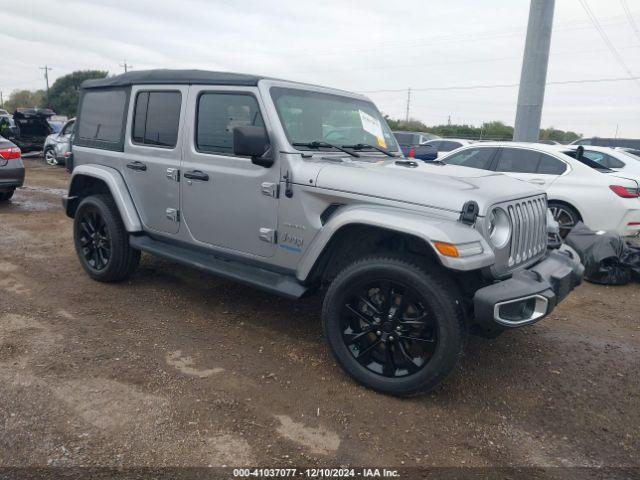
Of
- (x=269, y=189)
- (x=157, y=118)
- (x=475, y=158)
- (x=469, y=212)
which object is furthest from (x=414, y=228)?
(x=475, y=158)

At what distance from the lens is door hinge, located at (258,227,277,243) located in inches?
147

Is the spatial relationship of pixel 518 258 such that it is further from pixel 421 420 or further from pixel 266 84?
pixel 266 84

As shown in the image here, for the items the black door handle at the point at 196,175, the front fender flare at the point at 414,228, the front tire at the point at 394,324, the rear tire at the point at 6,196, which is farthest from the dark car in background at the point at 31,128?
the front tire at the point at 394,324

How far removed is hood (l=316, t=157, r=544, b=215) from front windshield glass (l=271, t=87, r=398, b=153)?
0.38 meters

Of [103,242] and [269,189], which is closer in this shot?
[269,189]

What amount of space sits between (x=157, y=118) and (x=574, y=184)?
Answer: 5.61 m

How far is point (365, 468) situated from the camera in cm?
263

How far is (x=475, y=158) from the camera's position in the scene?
8.09 meters

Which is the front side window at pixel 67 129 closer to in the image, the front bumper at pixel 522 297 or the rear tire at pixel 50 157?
the rear tire at pixel 50 157

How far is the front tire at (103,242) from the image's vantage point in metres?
4.88

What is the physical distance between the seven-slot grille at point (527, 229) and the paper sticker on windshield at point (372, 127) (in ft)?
4.67

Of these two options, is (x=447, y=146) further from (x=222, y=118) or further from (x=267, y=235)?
(x=267, y=235)

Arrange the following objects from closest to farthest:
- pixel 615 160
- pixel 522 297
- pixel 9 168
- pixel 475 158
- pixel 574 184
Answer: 1. pixel 522 297
2. pixel 574 184
3. pixel 475 158
4. pixel 9 168
5. pixel 615 160

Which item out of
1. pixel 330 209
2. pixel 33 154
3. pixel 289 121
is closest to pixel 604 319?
pixel 330 209
